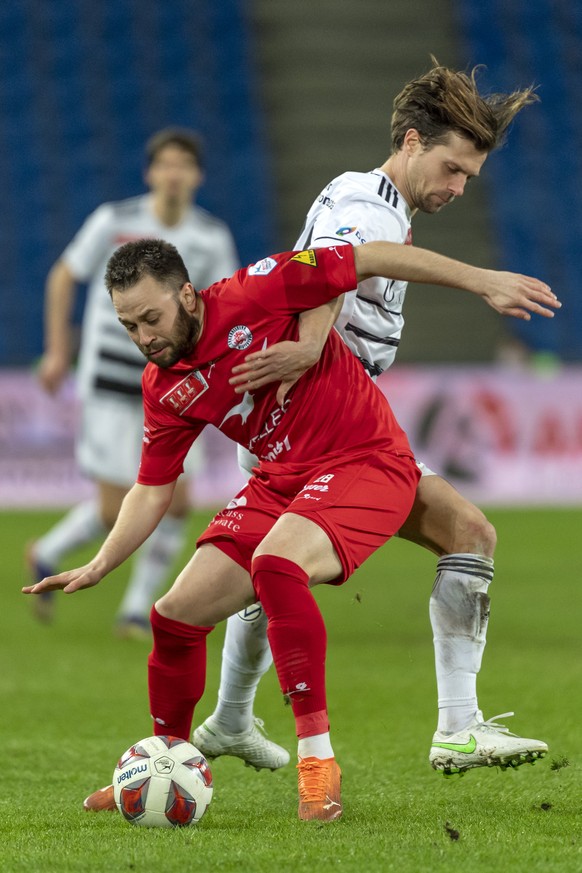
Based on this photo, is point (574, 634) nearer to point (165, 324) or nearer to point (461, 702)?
point (461, 702)

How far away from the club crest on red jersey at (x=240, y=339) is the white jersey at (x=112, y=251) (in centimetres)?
343

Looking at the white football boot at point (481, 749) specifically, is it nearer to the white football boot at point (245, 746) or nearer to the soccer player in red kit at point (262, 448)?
the soccer player in red kit at point (262, 448)

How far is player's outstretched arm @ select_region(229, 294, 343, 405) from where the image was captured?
12.2 feet

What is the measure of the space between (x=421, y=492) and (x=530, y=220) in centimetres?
1272

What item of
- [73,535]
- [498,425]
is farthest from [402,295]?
[498,425]

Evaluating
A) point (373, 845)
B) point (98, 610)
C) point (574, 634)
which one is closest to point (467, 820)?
point (373, 845)

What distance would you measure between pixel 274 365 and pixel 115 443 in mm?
3621

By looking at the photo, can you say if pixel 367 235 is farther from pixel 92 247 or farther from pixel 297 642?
pixel 92 247

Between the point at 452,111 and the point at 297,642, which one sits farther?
the point at 452,111

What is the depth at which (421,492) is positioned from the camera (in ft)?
13.3

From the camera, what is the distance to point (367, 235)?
12.8ft

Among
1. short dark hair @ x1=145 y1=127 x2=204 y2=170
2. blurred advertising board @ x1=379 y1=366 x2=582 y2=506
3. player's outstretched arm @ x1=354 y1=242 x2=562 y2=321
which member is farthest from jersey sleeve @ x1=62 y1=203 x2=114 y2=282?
blurred advertising board @ x1=379 y1=366 x2=582 y2=506

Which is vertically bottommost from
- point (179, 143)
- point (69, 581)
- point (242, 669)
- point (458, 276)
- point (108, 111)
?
point (242, 669)

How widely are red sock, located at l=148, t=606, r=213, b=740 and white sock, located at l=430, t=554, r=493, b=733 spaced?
0.68 m
